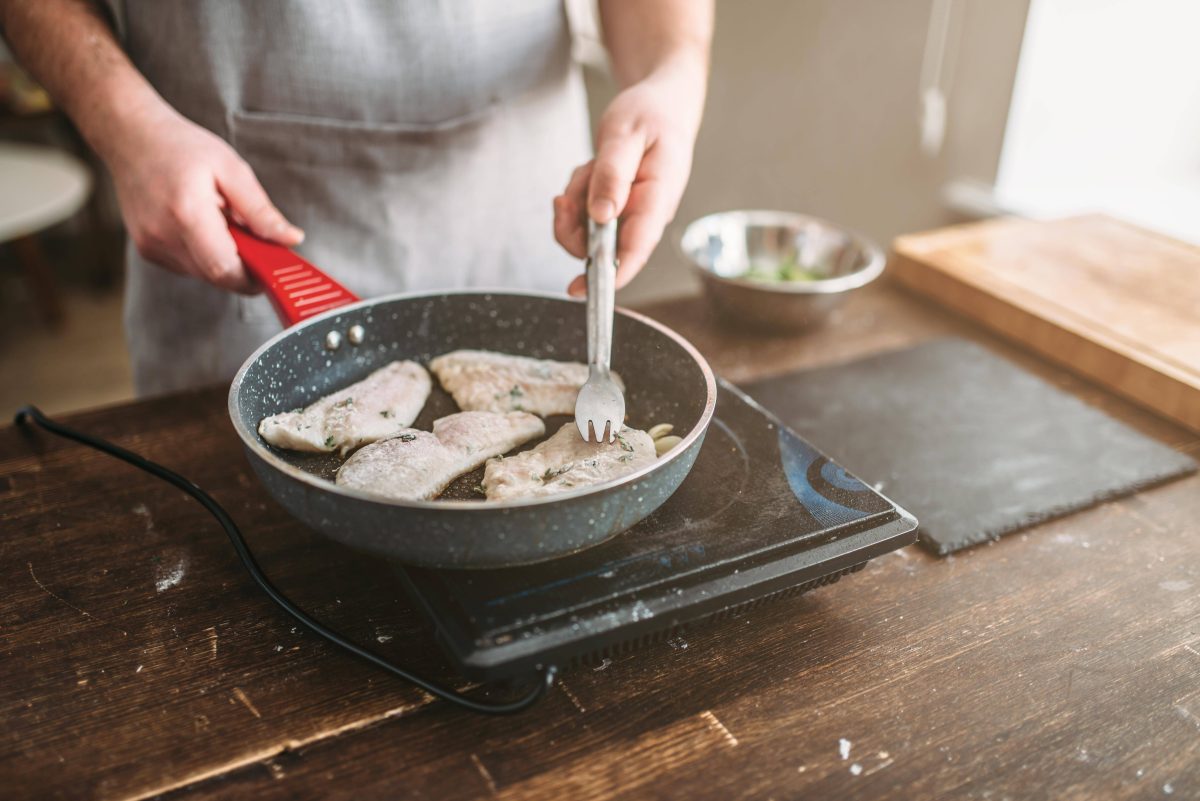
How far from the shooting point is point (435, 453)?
0.88 metres

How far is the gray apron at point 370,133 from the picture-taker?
1.20m

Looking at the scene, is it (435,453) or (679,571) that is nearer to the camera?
(679,571)

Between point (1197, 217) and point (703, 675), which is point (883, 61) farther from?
point (703, 675)

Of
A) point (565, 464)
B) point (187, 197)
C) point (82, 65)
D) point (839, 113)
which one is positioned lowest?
point (565, 464)

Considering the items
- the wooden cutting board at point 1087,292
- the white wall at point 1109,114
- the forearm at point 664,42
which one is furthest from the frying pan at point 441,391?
the white wall at point 1109,114

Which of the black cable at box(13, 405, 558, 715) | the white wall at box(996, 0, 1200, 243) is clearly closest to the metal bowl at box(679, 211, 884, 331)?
the black cable at box(13, 405, 558, 715)

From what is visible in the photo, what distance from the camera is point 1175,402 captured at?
4.01 feet

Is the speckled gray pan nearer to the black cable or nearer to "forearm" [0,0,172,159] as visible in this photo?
the black cable

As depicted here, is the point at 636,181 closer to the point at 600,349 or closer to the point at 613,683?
the point at 600,349

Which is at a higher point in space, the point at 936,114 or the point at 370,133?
the point at 370,133

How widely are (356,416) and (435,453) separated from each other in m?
0.12

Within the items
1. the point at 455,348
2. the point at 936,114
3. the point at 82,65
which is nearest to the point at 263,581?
the point at 455,348

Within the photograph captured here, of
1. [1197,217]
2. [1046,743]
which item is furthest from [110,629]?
[1197,217]

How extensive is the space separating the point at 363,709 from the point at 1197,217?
9.01 feet
